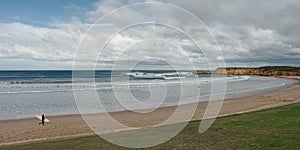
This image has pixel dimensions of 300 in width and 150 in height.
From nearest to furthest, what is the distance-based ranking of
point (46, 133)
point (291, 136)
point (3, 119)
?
point (291, 136)
point (46, 133)
point (3, 119)

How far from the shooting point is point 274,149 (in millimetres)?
7520

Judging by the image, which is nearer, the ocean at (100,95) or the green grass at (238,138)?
the green grass at (238,138)

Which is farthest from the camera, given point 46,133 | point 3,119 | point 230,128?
point 3,119

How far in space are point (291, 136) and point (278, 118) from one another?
3862 millimetres

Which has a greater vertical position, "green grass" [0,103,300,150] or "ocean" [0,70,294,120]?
"green grass" [0,103,300,150]

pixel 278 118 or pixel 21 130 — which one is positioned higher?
pixel 278 118

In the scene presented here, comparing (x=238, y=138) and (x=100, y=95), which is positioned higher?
(x=238, y=138)

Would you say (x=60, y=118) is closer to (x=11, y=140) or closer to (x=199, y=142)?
(x=11, y=140)

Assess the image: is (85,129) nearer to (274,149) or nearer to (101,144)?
(101,144)

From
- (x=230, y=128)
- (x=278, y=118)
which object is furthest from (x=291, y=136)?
(x=278, y=118)

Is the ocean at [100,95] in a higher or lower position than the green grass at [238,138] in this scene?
lower

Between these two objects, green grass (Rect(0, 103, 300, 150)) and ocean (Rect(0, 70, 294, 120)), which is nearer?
green grass (Rect(0, 103, 300, 150))

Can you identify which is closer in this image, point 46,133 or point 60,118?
point 46,133

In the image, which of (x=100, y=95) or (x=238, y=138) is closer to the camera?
(x=238, y=138)
